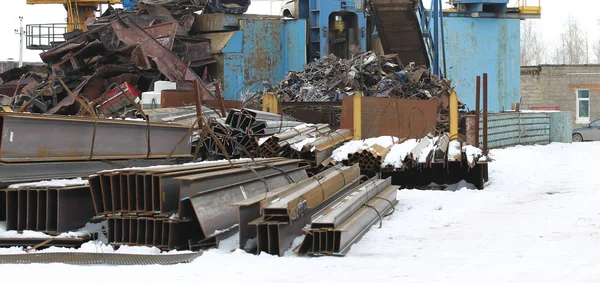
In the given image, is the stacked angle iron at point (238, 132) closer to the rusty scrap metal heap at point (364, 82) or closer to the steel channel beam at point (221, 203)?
the steel channel beam at point (221, 203)

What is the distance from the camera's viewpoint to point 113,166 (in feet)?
33.4

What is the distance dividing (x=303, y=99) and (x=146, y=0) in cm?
826

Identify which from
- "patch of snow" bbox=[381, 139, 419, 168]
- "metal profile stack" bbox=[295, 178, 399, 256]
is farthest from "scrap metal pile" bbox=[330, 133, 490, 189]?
"metal profile stack" bbox=[295, 178, 399, 256]

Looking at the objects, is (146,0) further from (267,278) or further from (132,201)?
(267,278)

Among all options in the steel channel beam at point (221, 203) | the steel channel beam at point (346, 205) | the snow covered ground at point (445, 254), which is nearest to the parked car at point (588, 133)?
the snow covered ground at point (445, 254)

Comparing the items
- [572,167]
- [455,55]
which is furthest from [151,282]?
[455,55]

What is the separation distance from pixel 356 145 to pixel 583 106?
1138 inches

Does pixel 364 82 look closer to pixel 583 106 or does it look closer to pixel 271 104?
pixel 271 104

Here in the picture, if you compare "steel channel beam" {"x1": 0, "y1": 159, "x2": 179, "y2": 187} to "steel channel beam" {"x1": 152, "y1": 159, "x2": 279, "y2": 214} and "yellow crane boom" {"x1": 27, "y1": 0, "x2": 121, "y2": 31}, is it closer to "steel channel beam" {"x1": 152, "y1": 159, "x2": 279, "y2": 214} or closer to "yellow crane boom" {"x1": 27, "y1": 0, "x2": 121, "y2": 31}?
"steel channel beam" {"x1": 152, "y1": 159, "x2": 279, "y2": 214}

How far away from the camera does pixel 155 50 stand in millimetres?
21547

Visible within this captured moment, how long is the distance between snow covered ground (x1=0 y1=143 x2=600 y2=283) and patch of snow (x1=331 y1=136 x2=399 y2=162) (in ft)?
4.58

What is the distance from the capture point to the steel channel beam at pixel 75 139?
863 cm

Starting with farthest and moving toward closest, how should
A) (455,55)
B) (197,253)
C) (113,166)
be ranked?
1. (455,55)
2. (113,166)
3. (197,253)

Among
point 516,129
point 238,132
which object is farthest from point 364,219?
point 516,129
